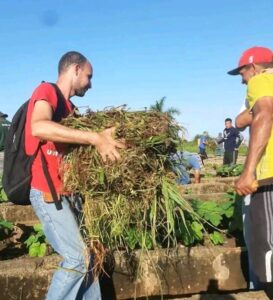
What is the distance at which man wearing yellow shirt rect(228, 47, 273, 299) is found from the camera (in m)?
3.20

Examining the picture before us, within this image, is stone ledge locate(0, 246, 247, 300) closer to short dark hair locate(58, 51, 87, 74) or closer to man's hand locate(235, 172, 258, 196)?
man's hand locate(235, 172, 258, 196)

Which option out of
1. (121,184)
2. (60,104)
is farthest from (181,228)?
(60,104)

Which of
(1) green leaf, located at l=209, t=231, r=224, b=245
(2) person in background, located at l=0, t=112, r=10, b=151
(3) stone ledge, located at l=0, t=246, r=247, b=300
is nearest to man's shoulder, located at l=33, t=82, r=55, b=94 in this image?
(3) stone ledge, located at l=0, t=246, r=247, b=300

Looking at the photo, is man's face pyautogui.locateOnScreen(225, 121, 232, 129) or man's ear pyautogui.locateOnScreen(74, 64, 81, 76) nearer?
man's ear pyautogui.locateOnScreen(74, 64, 81, 76)

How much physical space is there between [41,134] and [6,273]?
56.8 inches

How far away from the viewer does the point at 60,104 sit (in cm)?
320

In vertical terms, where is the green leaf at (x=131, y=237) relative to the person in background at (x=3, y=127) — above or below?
below

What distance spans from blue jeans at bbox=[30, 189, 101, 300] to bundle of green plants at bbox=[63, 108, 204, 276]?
114 mm

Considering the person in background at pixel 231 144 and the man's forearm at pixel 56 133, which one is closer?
the man's forearm at pixel 56 133

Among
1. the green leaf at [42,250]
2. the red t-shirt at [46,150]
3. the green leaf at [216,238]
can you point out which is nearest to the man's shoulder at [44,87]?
the red t-shirt at [46,150]

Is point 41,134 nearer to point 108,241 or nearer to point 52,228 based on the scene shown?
point 52,228

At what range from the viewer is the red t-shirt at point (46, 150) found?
3083mm

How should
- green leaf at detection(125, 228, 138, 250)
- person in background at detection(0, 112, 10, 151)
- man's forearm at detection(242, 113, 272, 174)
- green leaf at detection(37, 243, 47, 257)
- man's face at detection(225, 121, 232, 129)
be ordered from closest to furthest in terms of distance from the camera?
man's forearm at detection(242, 113, 272, 174) → green leaf at detection(125, 228, 138, 250) → green leaf at detection(37, 243, 47, 257) → person in background at detection(0, 112, 10, 151) → man's face at detection(225, 121, 232, 129)

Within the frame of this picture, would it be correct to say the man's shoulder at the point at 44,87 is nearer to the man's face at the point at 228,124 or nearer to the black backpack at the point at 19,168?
the black backpack at the point at 19,168
